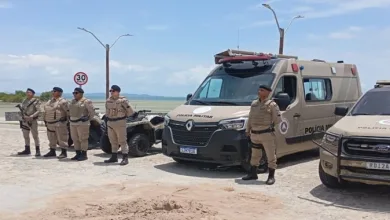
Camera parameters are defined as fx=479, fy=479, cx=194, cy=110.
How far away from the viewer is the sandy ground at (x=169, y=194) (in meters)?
6.29

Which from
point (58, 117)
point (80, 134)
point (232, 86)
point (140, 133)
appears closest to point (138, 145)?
point (140, 133)

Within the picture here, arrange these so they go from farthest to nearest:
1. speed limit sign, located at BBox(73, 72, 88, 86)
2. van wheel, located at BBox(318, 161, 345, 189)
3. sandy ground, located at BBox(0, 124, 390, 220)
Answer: speed limit sign, located at BBox(73, 72, 88, 86)
van wheel, located at BBox(318, 161, 345, 189)
sandy ground, located at BBox(0, 124, 390, 220)

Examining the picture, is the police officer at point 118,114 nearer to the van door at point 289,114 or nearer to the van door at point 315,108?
the van door at point 289,114

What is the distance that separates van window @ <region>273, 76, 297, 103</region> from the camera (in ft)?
32.2

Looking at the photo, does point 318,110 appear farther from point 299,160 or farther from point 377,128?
point 377,128

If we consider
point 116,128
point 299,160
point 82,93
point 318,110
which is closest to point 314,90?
point 318,110

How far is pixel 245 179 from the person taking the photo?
8664 mm

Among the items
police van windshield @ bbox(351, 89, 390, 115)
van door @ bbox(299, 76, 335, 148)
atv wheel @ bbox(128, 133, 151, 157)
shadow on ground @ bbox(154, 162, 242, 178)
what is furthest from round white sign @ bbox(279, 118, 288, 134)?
atv wheel @ bbox(128, 133, 151, 157)

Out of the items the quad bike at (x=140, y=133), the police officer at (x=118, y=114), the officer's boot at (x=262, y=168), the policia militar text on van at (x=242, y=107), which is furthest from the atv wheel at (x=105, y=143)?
the officer's boot at (x=262, y=168)

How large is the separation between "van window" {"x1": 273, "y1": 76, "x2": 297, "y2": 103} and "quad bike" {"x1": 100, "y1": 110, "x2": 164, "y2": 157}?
11.9 ft

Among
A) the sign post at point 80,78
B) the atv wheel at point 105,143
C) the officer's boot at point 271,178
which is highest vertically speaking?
the sign post at point 80,78

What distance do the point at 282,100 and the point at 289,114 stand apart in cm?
64

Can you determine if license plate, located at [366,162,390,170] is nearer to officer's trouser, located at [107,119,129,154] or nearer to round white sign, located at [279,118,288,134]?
round white sign, located at [279,118,288,134]

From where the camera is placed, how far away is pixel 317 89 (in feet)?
35.9
